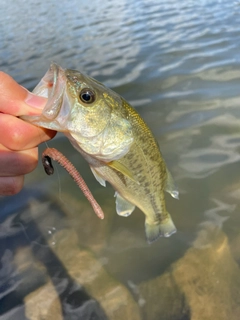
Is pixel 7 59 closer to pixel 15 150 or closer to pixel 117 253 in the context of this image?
pixel 117 253

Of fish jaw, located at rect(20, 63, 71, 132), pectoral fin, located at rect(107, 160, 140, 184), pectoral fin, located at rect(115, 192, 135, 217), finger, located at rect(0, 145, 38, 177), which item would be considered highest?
fish jaw, located at rect(20, 63, 71, 132)

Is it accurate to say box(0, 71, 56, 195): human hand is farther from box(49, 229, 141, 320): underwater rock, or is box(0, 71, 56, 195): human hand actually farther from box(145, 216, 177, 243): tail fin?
box(49, 229, 141, 320): underwater rock

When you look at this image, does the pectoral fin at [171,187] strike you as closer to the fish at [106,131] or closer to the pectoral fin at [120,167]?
the fish at [106,131]

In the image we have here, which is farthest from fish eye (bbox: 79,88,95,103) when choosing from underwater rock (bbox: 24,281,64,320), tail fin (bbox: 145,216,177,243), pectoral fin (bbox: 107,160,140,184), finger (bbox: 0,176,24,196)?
underwater rock (bbox: 24,281,64,320)

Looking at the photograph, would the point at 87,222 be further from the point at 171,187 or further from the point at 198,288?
the point at 171,187

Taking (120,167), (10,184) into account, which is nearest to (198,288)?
(120,167)

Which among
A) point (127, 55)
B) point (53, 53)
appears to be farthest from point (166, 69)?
point (53, 53)
